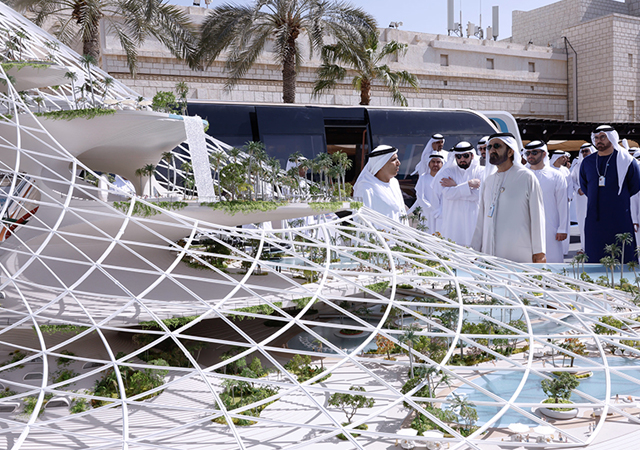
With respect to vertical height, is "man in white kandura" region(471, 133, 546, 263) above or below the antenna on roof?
below

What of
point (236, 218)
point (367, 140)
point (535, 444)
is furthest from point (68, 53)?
point (535, 444)

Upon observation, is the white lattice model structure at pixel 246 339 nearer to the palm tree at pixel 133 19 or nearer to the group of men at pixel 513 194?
the group of men at pixel 513 194

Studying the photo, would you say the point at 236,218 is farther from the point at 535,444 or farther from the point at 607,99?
the point at 607,99

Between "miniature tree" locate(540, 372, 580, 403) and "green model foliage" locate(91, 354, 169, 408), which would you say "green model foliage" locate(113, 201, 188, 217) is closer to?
"green model foliage" locate(91, 354, 169, 408)

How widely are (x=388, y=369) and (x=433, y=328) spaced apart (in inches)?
79.9

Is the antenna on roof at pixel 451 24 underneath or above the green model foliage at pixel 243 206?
above

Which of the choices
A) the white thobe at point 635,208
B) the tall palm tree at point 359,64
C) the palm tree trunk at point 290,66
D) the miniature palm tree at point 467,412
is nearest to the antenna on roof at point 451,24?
the tall palm tree at point 359,64

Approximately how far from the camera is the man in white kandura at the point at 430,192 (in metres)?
19.8

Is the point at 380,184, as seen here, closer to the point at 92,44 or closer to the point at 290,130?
the point at 290,130

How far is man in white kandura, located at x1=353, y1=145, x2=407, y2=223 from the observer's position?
50.1 ft

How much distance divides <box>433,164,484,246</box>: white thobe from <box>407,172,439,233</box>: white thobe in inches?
48.3

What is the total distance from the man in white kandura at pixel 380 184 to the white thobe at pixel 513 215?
3172mm

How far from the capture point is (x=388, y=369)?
371 inches

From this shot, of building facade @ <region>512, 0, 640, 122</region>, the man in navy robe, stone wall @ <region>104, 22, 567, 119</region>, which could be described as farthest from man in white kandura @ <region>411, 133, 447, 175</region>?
building facade @ <region>512, 0, 640, 122</region>
